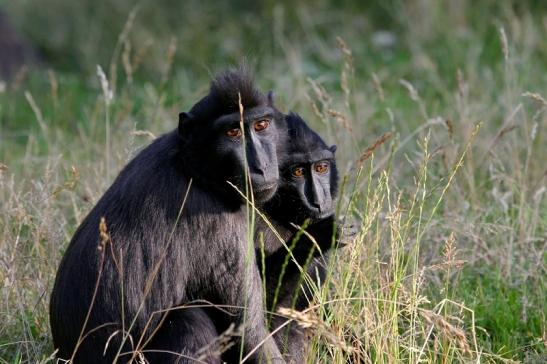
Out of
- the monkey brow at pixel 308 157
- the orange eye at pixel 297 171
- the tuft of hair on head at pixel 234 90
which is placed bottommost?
the orange eye at pixel 297 171

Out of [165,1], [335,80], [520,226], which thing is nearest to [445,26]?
[335,80]

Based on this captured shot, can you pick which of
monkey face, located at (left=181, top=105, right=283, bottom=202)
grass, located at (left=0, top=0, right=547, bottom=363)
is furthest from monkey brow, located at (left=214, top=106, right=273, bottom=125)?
grass, located at (left=0, top=0, right=547, bottom=363)

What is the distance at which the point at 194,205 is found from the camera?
5.09 meters

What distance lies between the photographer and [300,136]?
226 inches

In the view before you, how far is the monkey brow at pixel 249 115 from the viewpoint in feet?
17.3

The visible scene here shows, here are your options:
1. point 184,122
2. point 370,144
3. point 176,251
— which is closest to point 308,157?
point 184,122

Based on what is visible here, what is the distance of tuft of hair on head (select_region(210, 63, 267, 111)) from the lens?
5320 millimetres

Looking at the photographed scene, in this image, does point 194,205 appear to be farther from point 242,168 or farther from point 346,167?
point 346,167

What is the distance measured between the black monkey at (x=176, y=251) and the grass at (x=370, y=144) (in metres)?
0.45

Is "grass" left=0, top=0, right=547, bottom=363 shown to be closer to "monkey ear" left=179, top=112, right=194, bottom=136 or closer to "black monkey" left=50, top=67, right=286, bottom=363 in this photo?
"black monkey" left=50, top=67, right=286, bottom=363

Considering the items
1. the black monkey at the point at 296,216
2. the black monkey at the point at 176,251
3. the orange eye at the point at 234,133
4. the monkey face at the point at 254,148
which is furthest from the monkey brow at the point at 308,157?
the orange eye at the point at 234,133

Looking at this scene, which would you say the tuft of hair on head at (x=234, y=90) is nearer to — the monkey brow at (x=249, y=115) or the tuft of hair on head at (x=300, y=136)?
the monkey brow at (x=249, y=115)

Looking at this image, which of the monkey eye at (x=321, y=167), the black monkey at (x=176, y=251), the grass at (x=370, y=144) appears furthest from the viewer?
the monkey eye at (x=321, y=167)

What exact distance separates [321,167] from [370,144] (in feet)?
6.14
